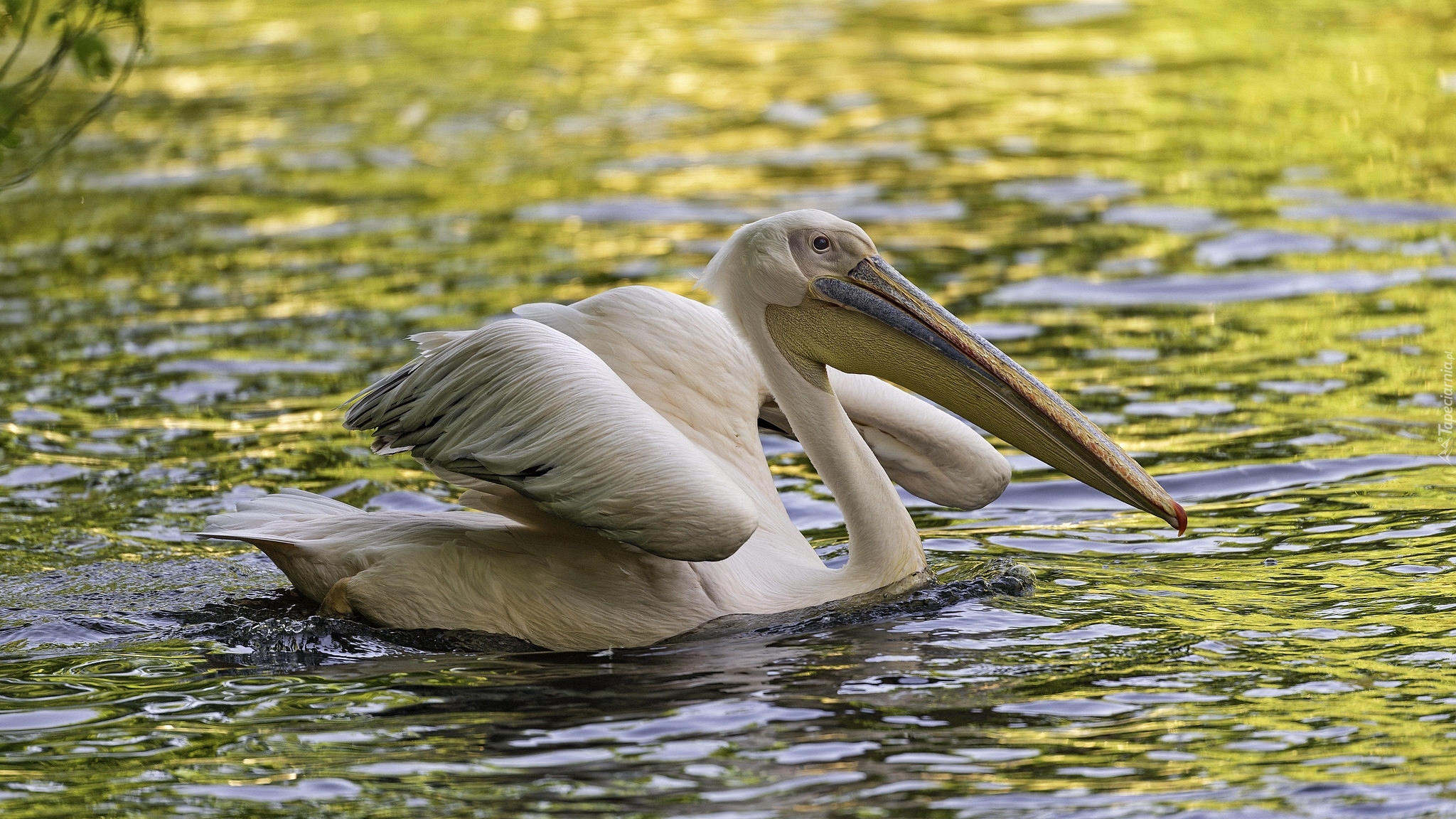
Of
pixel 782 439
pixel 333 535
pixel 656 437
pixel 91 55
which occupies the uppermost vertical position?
pixel 91 55

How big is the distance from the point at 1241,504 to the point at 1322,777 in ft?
8.92

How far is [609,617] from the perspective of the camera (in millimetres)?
5141

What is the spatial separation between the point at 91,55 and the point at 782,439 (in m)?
4.24

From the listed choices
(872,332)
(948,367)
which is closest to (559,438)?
(872,332)

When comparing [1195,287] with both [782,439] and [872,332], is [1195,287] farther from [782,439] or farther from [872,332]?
[872,332]

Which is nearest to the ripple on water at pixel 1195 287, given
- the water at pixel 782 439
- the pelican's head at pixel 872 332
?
the water at pixel 782 439

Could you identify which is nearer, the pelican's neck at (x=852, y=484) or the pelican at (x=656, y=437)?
the pelican at (x=656, y=437)

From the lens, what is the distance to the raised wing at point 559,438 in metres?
4.68

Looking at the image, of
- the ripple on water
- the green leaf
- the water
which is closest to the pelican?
the water

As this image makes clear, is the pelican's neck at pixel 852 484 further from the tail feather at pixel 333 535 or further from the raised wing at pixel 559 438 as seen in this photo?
the tail feather at pixel 333 535

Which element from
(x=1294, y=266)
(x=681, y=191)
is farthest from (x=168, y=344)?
(x=1294, y=266)

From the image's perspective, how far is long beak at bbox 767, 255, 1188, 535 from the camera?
516 cm

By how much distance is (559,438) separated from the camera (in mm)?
4805

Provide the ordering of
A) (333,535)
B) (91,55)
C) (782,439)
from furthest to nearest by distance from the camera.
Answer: (782,439), (333,535), (91,55)
